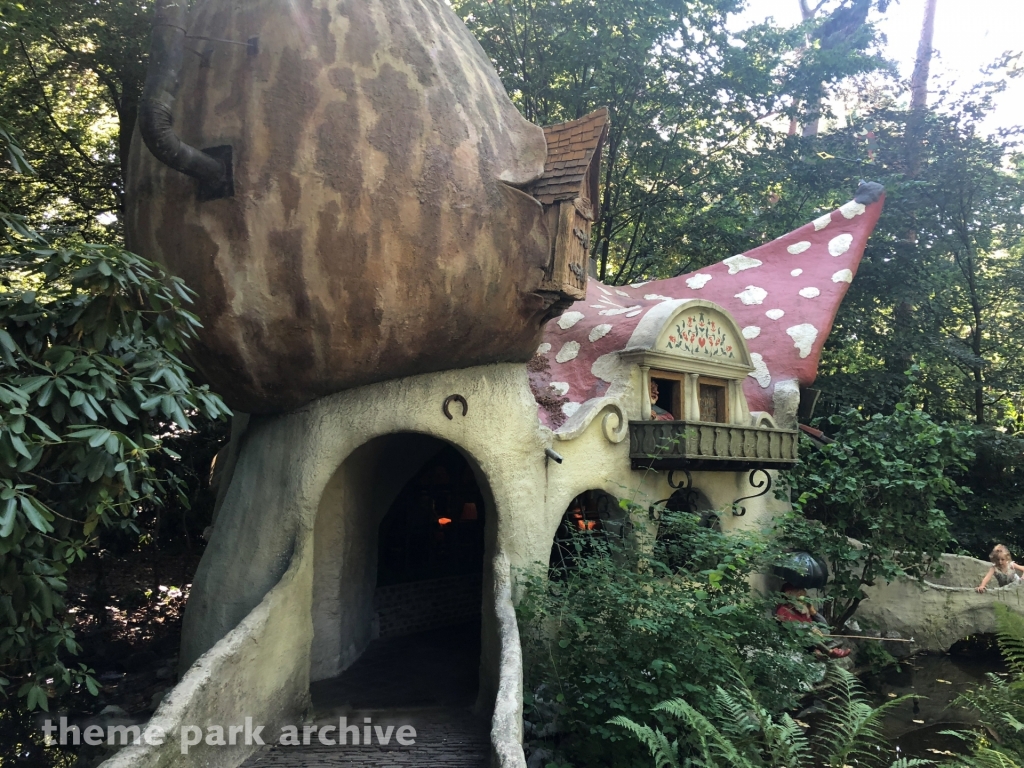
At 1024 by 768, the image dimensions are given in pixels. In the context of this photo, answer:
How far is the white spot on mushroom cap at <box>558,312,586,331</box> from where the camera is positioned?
9.63 metres

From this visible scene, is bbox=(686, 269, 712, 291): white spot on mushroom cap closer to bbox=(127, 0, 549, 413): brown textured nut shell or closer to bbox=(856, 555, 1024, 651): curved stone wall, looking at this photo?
bbox=(856, 555, 1024, 651): curved stone wall

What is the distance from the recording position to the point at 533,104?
1401 centimetres

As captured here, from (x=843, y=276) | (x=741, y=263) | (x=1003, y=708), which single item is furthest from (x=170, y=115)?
(x=843, y=276)

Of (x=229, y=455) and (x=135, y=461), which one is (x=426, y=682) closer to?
(x=229, y=455)

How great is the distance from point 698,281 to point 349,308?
7848mm

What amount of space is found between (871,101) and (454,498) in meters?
16.6

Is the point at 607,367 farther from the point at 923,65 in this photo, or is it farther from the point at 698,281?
the point at 923,65

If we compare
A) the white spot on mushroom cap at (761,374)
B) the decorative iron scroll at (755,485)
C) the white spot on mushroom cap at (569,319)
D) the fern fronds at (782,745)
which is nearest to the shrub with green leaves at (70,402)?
the fern fronds at (782,745)

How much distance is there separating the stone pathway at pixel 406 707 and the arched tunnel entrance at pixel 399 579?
0.07ft

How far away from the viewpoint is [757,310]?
11.5 m

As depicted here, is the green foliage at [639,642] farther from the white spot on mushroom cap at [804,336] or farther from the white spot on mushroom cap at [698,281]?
the white spot on mushroom cap at [698,281]

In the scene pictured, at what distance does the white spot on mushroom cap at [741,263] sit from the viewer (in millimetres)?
12188

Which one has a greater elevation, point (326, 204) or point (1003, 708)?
point (326, 204)

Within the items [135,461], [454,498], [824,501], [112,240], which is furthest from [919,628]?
[112,240]
